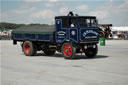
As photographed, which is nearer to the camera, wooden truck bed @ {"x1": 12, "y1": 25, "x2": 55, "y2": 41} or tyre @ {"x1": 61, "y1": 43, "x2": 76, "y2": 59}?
tyre @ {"x1": 61, "y1": 43, "x2": 76, "y2": 59}

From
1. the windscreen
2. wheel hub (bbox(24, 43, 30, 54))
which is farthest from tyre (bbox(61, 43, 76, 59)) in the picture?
wheel hub (bbox(24, 43, 30, 54))

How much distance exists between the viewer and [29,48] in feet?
58.6

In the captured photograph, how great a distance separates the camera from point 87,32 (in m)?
15.3

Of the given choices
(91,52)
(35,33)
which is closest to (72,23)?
(91,52)

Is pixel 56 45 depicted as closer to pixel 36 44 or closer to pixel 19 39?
pixel 36 44

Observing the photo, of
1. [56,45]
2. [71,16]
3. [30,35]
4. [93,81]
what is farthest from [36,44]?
[93,81]

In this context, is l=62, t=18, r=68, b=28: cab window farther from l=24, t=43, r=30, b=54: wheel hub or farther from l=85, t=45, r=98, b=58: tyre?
l=24, t=43, r=30, b=54: wheel hub

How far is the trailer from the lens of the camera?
1515 cm

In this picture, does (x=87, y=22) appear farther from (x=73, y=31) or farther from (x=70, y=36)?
(x=70, y=36)

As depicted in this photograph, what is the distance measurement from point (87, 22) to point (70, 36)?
135cm

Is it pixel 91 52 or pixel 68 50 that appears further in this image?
pixel 91 52

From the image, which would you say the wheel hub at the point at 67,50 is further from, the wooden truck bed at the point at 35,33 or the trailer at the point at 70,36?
the wooden truck bed at the point at 35,33

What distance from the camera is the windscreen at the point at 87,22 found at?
607 inches

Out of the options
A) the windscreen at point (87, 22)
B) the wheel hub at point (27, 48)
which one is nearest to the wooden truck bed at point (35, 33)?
the wheel hub at point (27, 48)
